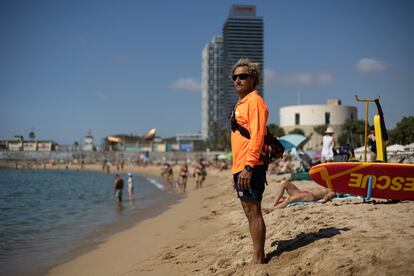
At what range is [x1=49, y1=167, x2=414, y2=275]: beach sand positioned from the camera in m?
3.27

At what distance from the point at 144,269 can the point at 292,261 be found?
7.28ft

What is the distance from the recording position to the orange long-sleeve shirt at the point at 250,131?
3.38 m

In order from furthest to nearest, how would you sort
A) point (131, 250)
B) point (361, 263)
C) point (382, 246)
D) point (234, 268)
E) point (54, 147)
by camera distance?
point (54, 147)
point (131, 250)
point (234, 268)
point (382, 246)
point (361, 263)

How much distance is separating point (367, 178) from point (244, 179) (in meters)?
3.12

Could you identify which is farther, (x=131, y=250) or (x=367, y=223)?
(x=131, y=250)

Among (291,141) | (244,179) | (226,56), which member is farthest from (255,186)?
(226,56)

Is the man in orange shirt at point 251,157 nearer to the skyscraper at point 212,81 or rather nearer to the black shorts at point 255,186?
the black shorts at point 255,186

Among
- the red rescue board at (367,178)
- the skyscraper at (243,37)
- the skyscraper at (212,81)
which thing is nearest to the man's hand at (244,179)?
the red rescue board at (367,178)

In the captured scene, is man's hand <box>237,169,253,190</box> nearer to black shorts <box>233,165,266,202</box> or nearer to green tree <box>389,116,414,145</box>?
black shorts <box>233,165,266,202</box>

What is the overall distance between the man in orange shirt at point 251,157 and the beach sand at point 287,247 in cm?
47

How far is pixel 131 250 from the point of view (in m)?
6.46

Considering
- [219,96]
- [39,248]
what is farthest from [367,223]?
[219,96]

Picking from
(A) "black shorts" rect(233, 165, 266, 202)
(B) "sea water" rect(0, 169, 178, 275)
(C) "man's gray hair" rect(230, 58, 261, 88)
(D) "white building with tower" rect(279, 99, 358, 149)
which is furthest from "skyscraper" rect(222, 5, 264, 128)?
(A) "black shorts" rect(233, 165, 266, 202)

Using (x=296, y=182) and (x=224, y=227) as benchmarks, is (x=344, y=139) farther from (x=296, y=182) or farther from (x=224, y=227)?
(x=224, y=227)
